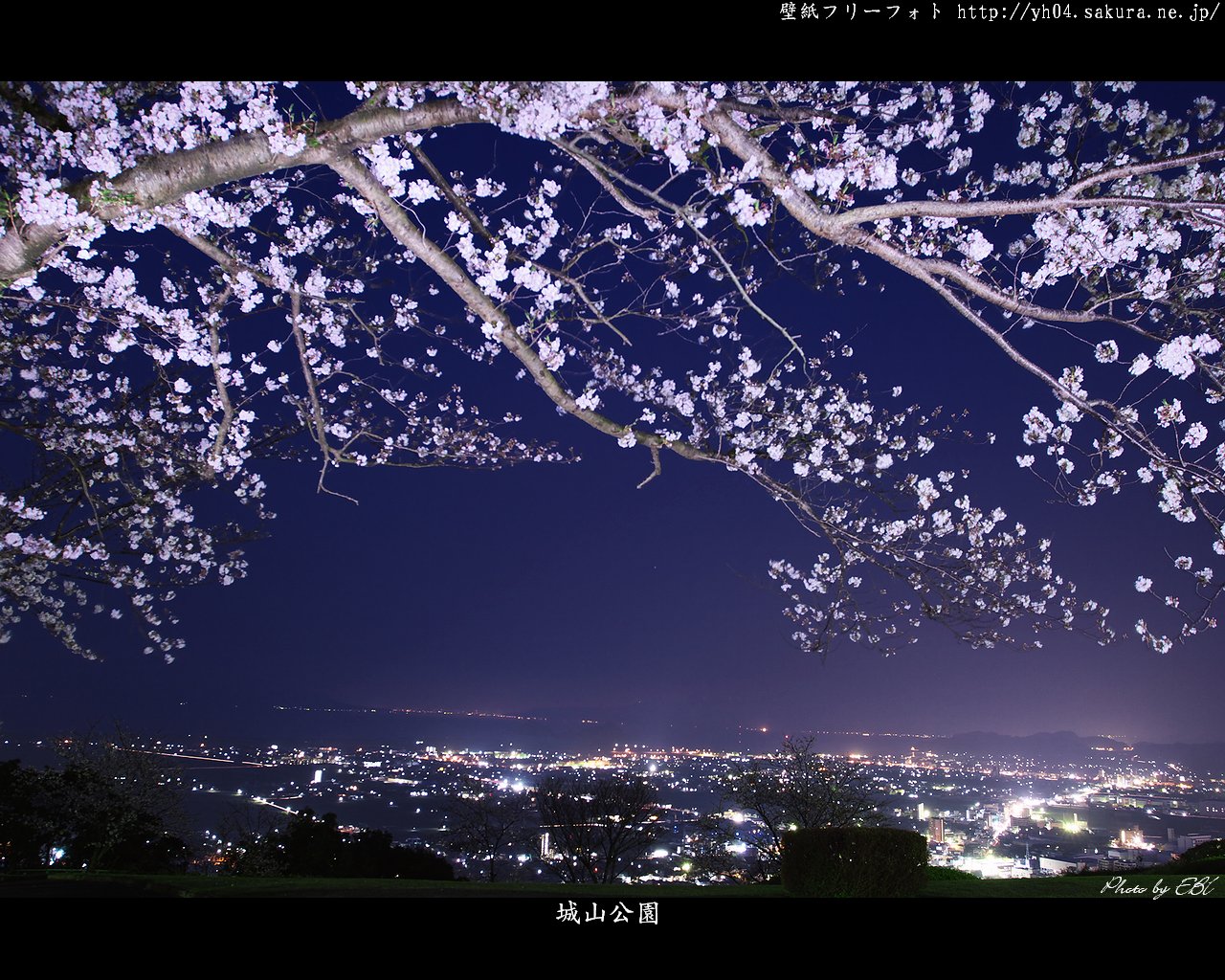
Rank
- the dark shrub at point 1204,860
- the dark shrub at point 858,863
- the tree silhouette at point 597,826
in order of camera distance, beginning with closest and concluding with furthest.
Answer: the dark shrub at point 858,863 < the dark shrub at point 1204,860 < the tree silhouette at point 597,826

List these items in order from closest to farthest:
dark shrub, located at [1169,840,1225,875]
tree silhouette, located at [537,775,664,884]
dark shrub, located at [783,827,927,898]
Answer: dark shrub, located at [783,827,927,898] < dark shrub, located at [1169,840,1225,875] < tree silhouette, located at [537,775,664,884]

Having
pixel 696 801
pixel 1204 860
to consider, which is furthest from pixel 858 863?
pixel 696 801

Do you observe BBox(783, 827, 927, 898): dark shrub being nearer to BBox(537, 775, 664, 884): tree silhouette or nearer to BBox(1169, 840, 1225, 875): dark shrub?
BBox(1169, 840, 1225, 875): dark shrub

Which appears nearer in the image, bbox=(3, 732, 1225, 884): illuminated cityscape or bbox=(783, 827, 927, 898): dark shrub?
bbox=(783, 827, 927, 898): dark shrub

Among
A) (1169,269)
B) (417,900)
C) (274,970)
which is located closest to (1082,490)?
(1169,269)

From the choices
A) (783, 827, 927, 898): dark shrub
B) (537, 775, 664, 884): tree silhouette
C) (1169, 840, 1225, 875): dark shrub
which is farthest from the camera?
(537, 775, 664, 884): tree silhouette

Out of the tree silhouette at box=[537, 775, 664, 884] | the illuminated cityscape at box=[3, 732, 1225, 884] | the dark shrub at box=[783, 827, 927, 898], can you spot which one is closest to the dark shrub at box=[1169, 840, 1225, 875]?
the illuminated cityscape at box=[3, 732, 1225, 884]

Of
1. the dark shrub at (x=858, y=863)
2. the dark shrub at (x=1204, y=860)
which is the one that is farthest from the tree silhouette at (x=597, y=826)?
the dark shrub at (x=1204, y=860)

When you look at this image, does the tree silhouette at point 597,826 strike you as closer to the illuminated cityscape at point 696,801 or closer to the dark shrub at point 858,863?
the illuminated cityscape at point 696,801
